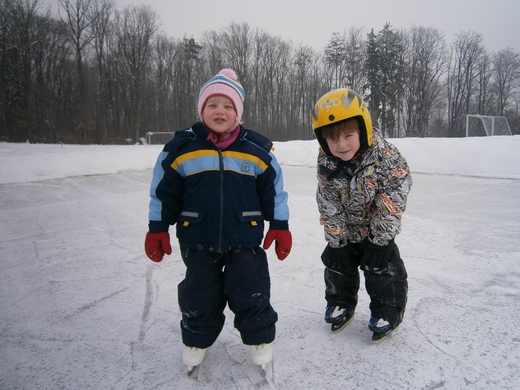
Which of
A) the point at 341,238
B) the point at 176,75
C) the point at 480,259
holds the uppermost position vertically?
the point at 176,75

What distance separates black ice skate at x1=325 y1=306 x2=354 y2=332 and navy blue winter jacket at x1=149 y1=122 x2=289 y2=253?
0.71 m

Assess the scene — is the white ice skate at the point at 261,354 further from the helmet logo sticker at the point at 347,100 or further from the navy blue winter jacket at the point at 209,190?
the helmet logo sticker at the point at 347,100

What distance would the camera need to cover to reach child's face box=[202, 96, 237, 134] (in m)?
1.62

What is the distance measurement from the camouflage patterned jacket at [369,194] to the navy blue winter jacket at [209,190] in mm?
351

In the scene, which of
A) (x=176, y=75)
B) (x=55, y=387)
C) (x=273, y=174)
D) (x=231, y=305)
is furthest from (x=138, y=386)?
(x=176, y=75)

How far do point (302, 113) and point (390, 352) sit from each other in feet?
135

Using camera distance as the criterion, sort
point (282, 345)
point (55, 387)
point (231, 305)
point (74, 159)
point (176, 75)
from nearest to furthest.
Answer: point (55, 387) → point (231, 305) → point (282, 345) → point (74, 159) → point (176, 75)

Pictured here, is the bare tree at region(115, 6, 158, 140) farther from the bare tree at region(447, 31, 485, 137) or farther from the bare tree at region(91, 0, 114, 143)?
the bare tree at region(447, 31, 485, 137)

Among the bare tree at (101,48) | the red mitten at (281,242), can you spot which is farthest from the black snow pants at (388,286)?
the bare tree at (101,48)

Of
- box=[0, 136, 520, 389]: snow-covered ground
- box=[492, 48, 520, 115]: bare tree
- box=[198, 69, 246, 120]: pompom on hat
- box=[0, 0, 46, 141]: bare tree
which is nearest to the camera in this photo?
box=[0, 136, 520, 389]: snow-covered ground

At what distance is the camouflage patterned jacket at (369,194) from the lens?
1665 millimetres

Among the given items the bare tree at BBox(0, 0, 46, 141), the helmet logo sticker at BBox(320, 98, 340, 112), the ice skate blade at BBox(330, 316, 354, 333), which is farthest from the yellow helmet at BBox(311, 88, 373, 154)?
the bare tree at BBox(0, 0, 46, 141)

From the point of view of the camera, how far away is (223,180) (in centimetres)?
159

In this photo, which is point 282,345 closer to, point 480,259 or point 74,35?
point 480,259
